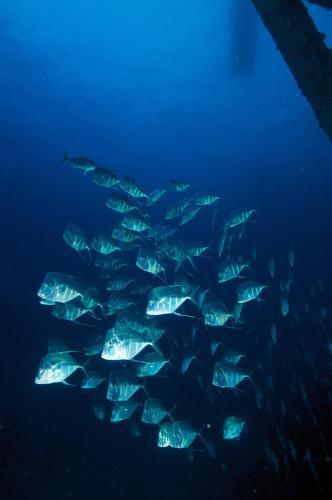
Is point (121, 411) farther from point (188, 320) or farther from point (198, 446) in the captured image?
point (188, 320)

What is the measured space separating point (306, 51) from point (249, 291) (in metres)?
4.22

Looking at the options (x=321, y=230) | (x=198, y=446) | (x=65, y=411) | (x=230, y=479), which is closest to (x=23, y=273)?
(x=65, y=411)

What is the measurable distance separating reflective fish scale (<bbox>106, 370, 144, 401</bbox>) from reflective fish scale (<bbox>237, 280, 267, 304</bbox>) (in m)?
2.66

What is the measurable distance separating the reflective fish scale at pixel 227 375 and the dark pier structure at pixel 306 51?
172 inches

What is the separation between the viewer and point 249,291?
6672 millimetres

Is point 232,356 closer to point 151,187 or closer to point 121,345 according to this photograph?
point 121,345

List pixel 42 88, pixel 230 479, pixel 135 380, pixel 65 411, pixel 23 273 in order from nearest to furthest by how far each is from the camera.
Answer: pixel 135 380 → pixel 230 479 → pixel 65 411 → pixel 23 273 → pixel 42 88

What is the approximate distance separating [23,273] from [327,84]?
747 inches

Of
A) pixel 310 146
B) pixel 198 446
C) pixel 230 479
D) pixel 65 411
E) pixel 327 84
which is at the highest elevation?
pixel 310 146

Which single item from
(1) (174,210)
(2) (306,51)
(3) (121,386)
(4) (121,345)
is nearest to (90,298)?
(4) (121,345)

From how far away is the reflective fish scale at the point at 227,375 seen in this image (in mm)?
6172

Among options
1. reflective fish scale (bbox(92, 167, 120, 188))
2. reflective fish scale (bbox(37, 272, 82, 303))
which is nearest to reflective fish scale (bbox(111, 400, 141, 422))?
reflective fish scale (bbox(37, 272, 82, 303))

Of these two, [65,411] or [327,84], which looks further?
[65,411]

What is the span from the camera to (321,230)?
3506cm
